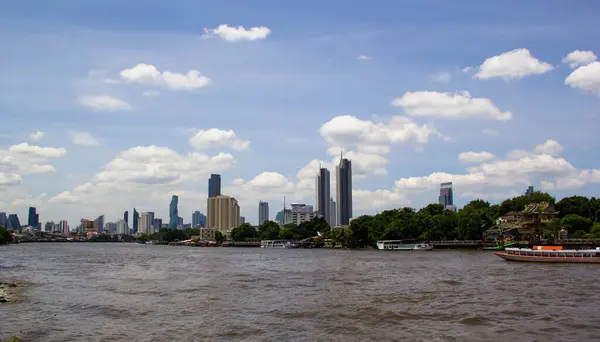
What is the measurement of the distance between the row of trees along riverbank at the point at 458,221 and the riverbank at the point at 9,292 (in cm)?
10141

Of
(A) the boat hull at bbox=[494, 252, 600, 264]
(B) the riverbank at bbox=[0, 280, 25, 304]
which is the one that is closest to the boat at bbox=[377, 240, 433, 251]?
(A) the boat hull at bbox=[494, 252, 600, 264]

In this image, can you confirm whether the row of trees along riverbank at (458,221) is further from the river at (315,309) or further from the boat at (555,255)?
the river at (315,309)

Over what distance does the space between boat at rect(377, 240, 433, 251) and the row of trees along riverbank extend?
10.7 ft

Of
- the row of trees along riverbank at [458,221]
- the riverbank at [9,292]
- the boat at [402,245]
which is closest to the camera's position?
the riverbank at [9,292]

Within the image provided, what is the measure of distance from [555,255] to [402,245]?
6175 centimetres

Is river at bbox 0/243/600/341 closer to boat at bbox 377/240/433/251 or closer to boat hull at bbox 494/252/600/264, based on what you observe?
boat hull at bbox 494/252/600/264

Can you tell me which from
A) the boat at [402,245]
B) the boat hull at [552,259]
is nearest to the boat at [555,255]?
the boat hull at [552,259]

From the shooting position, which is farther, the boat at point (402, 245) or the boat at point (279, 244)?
the boat at point (279, 244)

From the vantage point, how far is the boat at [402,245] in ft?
409

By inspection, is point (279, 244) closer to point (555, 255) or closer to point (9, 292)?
point (555, 255)

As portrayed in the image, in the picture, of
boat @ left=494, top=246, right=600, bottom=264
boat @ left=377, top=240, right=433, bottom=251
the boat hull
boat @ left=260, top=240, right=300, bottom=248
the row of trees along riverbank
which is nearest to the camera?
the boat hull

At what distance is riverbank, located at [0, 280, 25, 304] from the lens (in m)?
36.7

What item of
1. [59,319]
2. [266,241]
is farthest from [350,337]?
[266,241]

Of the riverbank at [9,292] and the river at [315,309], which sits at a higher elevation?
the riverbank at [9,292]
